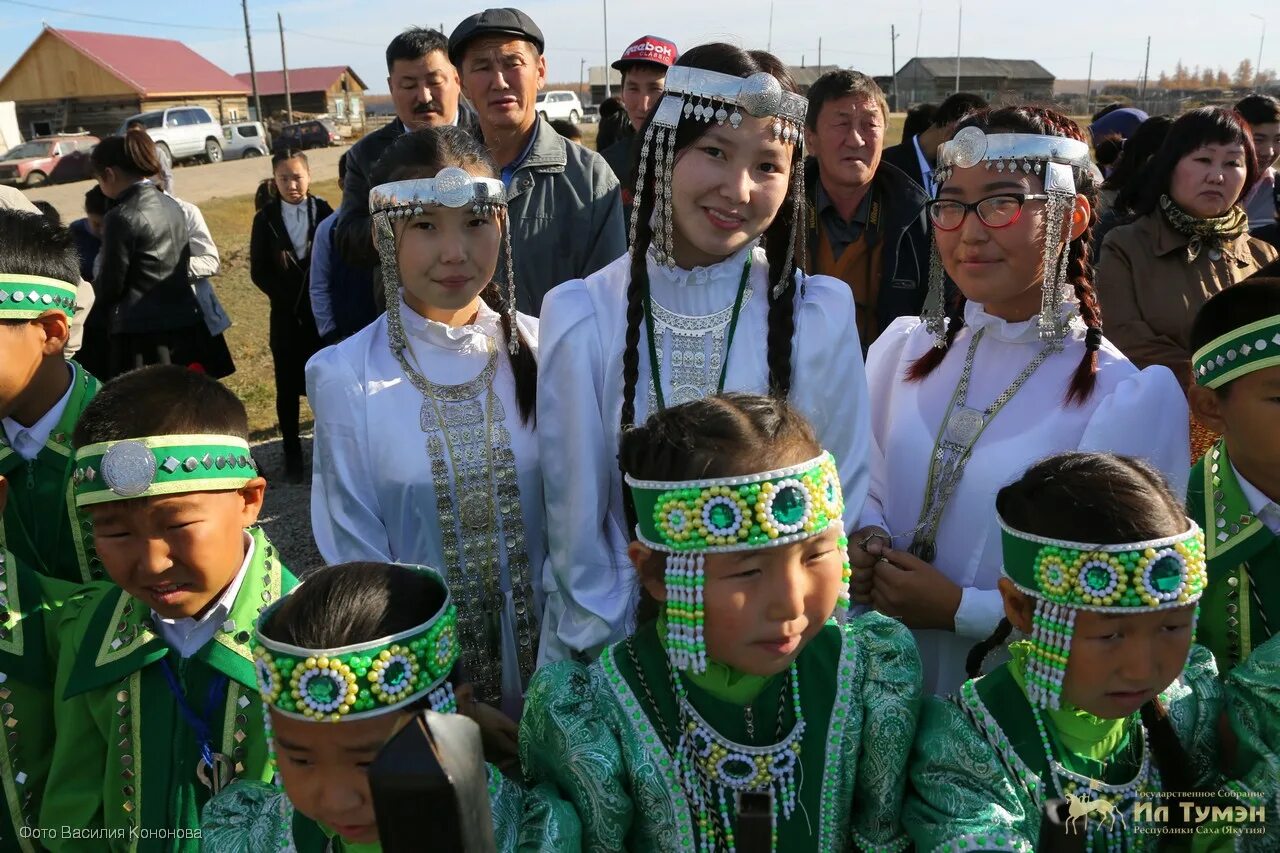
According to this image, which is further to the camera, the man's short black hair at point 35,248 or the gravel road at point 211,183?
the gravel road at point 211,183

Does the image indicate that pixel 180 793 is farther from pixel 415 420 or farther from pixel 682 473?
pixel 682 473

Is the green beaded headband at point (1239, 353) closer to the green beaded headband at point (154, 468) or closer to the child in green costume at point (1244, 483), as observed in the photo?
the child in green costume at point (1244, 483)

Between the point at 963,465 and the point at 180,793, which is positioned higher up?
the point at 963,465

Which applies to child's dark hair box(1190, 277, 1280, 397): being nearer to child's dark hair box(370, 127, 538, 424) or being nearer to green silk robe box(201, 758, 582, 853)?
child's dark hair box(370, 127, 538, 424)

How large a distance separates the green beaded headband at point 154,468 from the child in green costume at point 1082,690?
1496 millimetres

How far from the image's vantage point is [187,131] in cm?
2864

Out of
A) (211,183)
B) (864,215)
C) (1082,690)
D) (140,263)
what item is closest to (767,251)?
(1082,690)

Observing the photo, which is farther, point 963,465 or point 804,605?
point 963,465

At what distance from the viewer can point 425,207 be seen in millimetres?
2525

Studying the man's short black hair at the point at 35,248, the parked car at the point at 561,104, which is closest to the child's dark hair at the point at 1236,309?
the man's short black hair at the point at 35,248

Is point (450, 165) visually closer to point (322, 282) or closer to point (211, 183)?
point (322, 282)

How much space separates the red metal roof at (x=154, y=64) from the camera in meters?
43.1

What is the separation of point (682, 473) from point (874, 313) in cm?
309

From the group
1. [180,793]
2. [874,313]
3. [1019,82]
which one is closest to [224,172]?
[874,313]
